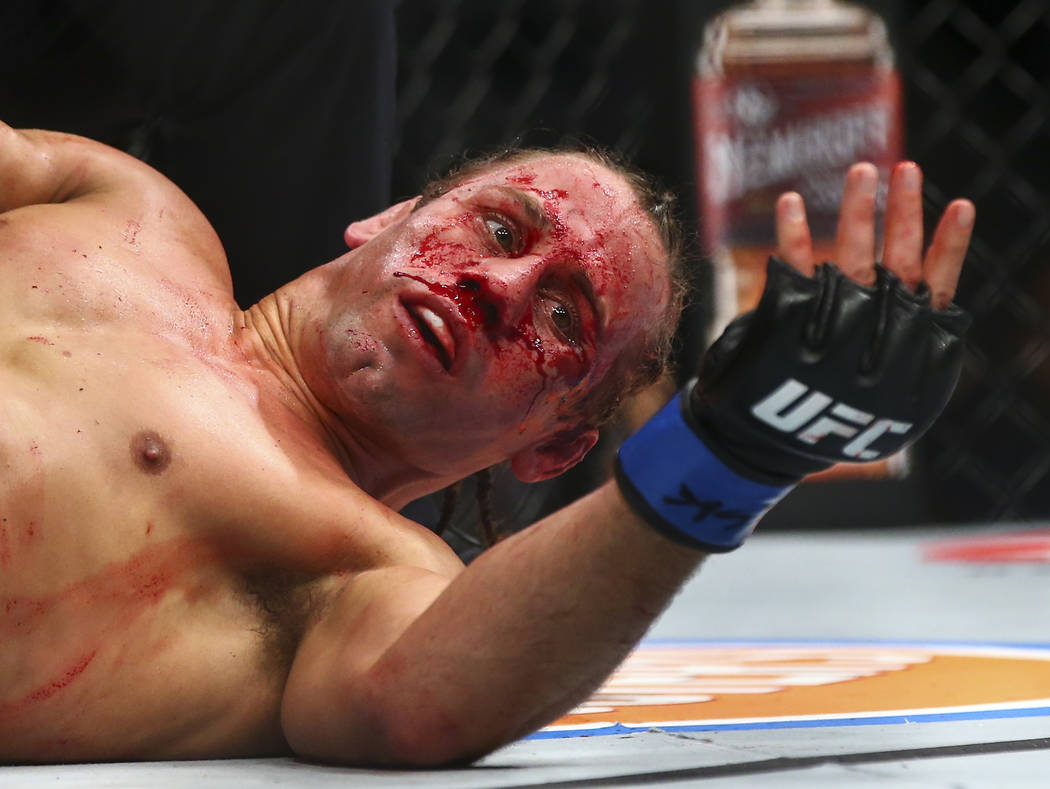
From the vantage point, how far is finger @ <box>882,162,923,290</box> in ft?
1.71

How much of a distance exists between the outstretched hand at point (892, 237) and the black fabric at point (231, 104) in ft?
2.40

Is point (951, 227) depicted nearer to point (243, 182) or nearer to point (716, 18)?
point (243, 182)

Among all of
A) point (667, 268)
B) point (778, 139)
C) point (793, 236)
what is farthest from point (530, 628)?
point (778, 139)

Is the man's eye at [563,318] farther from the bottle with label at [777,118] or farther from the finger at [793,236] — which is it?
the bottle with label at [777,118]

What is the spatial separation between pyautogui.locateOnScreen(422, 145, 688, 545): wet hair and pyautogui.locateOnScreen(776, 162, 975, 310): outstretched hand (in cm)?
34

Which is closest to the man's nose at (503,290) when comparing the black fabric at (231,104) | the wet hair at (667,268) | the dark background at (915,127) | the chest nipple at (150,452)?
the wet hair at (667,268)

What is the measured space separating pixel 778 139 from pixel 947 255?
200cm

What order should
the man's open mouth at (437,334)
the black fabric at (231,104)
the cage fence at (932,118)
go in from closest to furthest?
the man's open mouth at (437,334) < the black fabric at (231,104) < the cage fence at (932,118)

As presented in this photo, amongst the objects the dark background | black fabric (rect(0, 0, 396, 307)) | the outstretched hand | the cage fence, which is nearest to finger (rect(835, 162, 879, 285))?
the outstretched hand

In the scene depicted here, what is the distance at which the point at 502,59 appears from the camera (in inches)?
102

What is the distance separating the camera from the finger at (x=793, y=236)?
1.71 feet

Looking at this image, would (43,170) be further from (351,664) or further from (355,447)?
(351,664)

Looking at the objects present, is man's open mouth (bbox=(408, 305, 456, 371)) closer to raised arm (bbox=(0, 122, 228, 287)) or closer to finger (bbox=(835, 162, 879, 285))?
raised arm (bbox=(0, 122, 228, 287))

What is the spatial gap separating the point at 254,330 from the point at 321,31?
0.51 m
